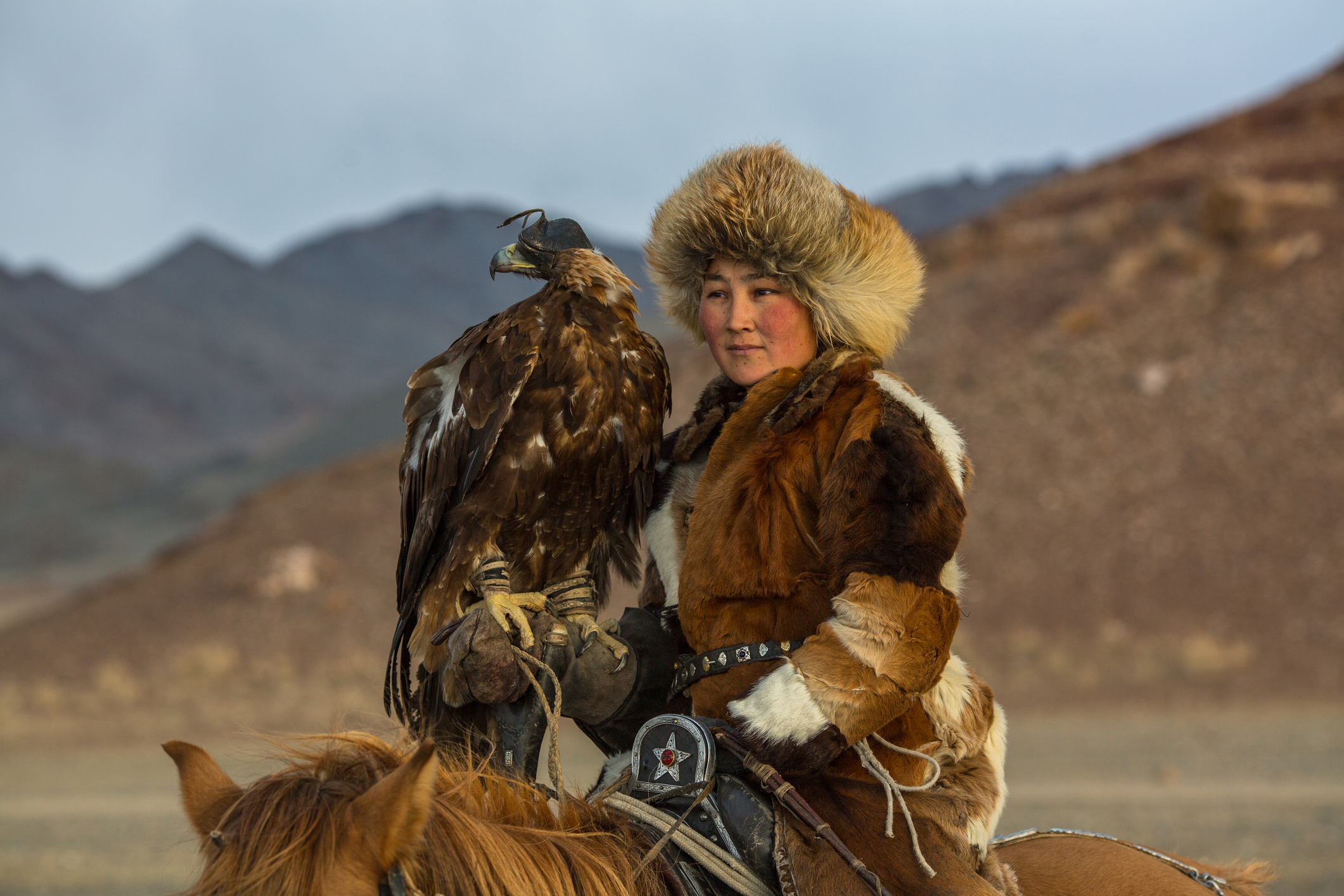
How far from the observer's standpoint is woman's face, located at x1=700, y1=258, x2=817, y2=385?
102 inches

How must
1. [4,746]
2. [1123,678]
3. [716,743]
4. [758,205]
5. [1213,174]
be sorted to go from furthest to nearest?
[1213,174]
[4,746]
[1123,678]
[758,205]
[716,743]

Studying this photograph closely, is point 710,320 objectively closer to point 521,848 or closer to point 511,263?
point 511,263

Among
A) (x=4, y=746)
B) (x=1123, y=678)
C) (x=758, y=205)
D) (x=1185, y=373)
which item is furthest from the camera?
(x=1185, y=373)

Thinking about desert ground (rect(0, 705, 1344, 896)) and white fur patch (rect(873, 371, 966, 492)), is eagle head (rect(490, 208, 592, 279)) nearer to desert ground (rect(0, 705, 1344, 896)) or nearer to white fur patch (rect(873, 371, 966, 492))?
white fur patch (rect(873, 371, 966, 492))

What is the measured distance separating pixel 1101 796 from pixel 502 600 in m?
9.77

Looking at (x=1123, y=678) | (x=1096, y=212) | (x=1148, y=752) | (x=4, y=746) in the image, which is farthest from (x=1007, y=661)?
(x=1096, y=212)

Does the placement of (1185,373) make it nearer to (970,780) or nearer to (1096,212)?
(1096,212)

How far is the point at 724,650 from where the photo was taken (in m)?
2.26

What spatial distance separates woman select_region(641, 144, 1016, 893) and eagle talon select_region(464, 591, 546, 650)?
325 mm

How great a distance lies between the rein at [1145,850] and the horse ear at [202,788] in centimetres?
173

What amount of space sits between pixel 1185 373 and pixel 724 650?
21.3 meters

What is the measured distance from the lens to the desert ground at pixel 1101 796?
368 inches

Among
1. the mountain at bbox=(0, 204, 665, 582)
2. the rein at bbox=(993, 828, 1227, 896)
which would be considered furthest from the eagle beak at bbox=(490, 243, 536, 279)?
the mountain at bbox=(0, 204, 665, 582)

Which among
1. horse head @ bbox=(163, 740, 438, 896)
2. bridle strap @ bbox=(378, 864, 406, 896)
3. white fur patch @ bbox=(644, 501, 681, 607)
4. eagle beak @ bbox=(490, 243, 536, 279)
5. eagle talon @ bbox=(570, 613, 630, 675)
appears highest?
eagle beak @ bbox=(490, 243, 536, 279)
